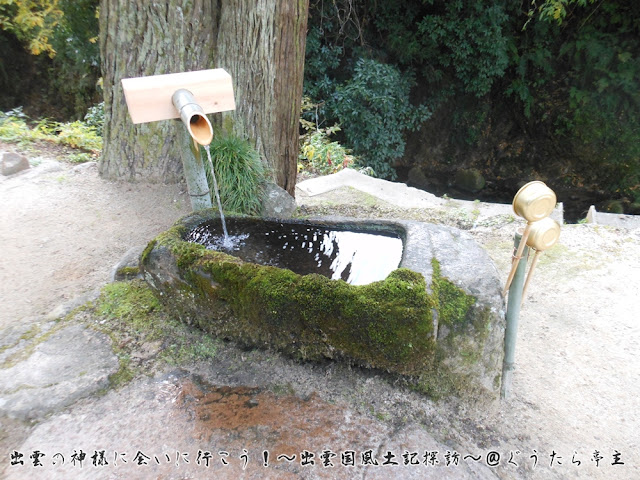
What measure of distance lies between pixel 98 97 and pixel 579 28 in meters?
10.2

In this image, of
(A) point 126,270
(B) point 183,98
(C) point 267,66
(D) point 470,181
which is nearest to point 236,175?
(C) point 267,66

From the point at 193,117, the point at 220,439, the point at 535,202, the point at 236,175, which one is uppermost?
the point at 193,117

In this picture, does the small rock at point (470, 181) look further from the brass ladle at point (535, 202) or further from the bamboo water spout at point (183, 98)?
the brass ladle at point (535, 202)

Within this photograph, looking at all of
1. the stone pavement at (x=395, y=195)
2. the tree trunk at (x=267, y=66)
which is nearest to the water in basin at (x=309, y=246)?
the tree trunk at (x=267, y=66)

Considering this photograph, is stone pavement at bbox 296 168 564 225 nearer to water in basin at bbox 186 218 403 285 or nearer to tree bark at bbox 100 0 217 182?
tree bark at bbox 100 0 217 182

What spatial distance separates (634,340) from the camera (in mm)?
2846

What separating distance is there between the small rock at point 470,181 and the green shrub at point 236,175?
24.5ft

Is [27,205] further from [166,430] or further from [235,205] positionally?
[166,430]

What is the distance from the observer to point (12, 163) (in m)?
4.65

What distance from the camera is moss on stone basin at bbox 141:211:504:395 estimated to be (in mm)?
1968

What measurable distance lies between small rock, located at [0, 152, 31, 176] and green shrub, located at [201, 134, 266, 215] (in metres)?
2.37

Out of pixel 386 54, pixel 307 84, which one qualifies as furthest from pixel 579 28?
pixel 307 84

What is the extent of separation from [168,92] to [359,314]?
163cm

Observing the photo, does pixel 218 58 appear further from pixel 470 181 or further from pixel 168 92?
pixel 470 181
